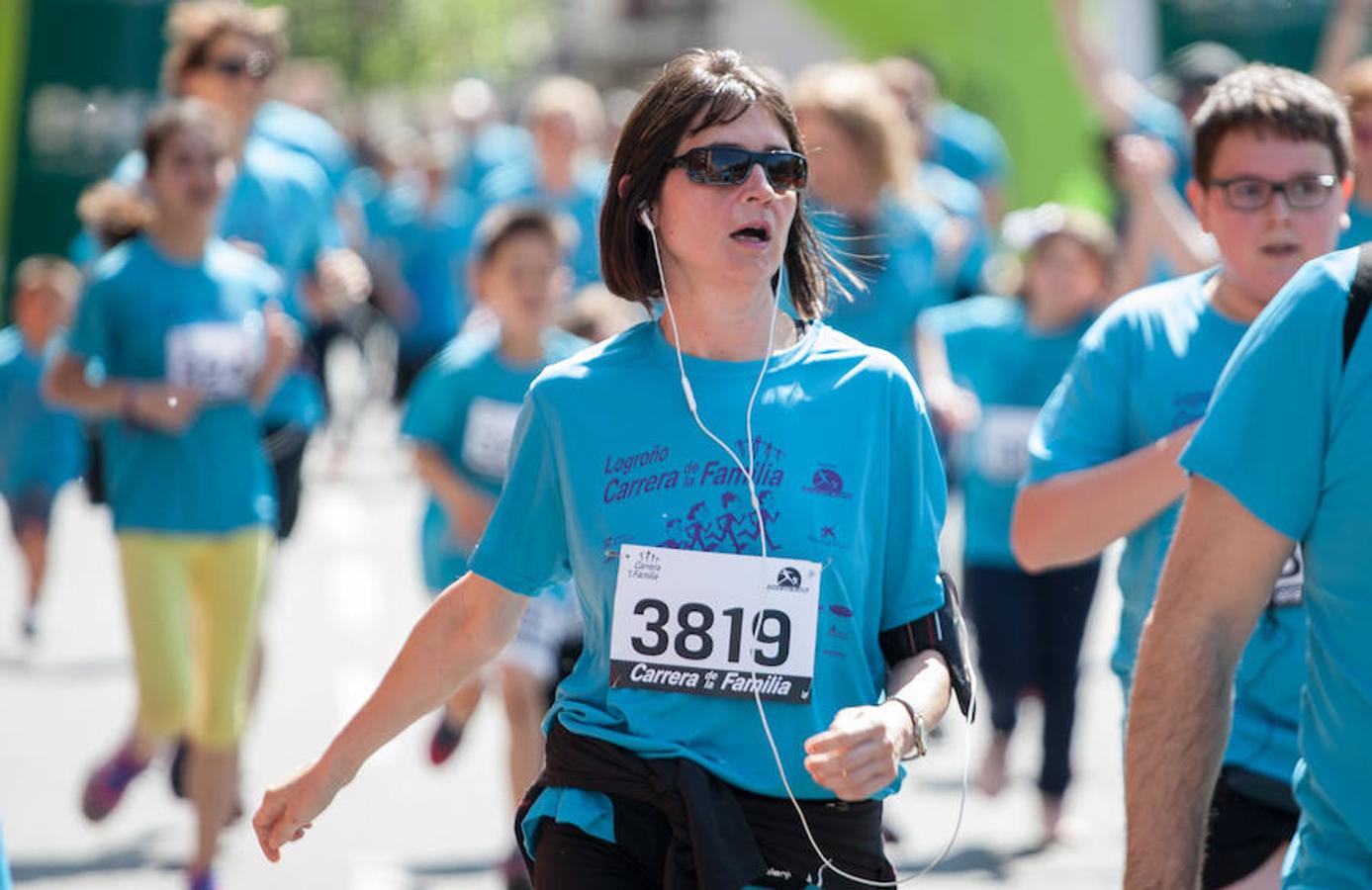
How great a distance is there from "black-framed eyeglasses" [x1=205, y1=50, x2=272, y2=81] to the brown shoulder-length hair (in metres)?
4.68

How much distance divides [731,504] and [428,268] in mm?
13602

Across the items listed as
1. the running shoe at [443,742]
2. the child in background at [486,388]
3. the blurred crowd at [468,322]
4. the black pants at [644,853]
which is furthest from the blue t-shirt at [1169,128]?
the black pants at [644,853]

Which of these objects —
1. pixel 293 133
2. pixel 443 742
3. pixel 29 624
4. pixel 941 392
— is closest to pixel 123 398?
pixel 443 742

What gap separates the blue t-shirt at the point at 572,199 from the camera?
10.7 metres

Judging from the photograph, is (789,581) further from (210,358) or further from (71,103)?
(71,103)

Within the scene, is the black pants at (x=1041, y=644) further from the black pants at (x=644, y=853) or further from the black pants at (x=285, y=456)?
the black pants at (x=644, y=853)

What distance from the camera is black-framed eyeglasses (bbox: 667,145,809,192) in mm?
3773

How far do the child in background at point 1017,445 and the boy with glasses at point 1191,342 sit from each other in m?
3.36

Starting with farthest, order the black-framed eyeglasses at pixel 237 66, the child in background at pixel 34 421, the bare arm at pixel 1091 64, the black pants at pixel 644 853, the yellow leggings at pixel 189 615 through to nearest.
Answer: the child in background at pixel 34 421
the bare arm at pixel 1091 64
the black-framed eyeglasses at pixel 237 66
the yellow leggings at pixel 189 615
the black pants at pixel 644 853

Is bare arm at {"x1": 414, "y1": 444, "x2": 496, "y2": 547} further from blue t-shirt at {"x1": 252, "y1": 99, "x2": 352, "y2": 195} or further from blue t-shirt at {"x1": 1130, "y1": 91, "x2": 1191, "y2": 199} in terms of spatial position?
blue t-shirt at {"x1": 1130, "y1": 91, "x2": 1191, "y2": 199}

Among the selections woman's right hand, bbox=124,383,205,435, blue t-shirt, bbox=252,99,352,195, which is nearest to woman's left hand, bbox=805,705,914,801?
woman's right hand, bbox=124,383,205,435

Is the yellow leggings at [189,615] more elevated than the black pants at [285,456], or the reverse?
the black pants at [285,456]

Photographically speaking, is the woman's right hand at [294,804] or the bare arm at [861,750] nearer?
the bare arm at [861,750]

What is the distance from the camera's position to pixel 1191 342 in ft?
14.6
